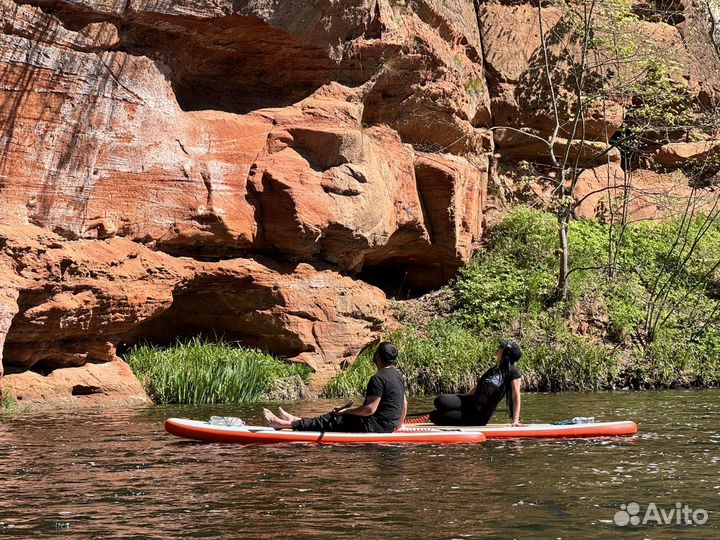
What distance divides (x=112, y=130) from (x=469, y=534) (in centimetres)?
1054

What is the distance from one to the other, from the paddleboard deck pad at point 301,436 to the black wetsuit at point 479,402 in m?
0.72

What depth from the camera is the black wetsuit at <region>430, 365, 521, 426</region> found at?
448 inches

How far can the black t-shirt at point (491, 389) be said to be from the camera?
37.3ft

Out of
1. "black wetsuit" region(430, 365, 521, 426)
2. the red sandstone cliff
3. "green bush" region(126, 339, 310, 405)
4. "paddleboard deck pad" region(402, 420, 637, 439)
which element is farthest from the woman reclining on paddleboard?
the red sandstone cliff

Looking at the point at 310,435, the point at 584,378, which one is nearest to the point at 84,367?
the point at 310,435

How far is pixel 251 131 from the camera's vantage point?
56.3 ft

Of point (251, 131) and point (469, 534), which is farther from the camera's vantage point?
point (251, 131)

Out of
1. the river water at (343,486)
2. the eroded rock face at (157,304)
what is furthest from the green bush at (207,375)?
the river water at (343,486)

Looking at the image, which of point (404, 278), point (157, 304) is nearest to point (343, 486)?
point (157, 304)

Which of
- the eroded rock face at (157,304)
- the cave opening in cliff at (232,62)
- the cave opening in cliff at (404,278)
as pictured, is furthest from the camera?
the cave opening in cliff at (404,278)

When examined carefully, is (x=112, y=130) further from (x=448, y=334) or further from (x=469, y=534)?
(x=469, y=534)

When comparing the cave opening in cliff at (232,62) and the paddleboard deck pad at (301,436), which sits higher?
the cave opening in cliff at (232,62)

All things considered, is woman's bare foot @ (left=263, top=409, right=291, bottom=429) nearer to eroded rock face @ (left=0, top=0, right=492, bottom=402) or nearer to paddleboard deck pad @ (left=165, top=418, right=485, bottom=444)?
paddleboard deck pad @ (left=165, top=418, right=485, bottom=444)

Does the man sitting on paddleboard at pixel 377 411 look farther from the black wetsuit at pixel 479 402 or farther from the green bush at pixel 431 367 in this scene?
the green bush at pixel 431 367
